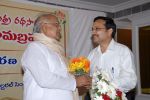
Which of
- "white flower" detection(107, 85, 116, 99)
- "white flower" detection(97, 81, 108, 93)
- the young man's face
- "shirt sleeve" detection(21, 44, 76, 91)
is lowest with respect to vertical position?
"white flower" detection(107, 85, 116, 99)

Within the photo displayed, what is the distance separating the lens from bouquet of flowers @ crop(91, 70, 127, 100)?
1.61 m

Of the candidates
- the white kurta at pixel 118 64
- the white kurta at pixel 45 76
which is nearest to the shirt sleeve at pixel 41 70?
the white kurta at pixel 45 76

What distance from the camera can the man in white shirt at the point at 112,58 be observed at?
198 centimetres

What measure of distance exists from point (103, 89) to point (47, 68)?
15.3 inches

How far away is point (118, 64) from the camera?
208 cm

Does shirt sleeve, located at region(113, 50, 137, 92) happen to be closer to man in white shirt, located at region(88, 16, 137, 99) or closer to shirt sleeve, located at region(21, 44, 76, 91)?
man in white shirt, located at region(88, 16, 137, 99)

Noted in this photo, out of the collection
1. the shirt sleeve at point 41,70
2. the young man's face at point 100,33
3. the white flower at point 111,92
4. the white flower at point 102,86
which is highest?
the young man's face at point 100,33

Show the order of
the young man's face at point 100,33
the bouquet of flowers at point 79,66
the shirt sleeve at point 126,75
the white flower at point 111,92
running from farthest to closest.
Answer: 1. the young man's face at point 100,33
2. the shirt sleeve at point 126,75
3. the bouquet of flowers at point 79,66
4. the white flower at point 111,92

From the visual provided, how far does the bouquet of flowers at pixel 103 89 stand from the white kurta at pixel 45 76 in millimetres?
193

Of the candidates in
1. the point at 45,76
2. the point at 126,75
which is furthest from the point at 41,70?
the point at 126,75

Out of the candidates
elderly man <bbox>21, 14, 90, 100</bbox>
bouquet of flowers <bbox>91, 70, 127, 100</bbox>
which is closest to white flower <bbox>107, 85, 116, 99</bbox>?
bouquet of flowers <bbox>91, 70, 127, 100</bbox>

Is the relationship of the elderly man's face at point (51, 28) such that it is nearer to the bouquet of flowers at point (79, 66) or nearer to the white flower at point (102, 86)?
the bouquet of flowers at point (79, 66)

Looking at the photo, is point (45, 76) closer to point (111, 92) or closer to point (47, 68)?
point (47, 68)

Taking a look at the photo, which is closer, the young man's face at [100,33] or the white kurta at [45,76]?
the white kurta at [45,76]
